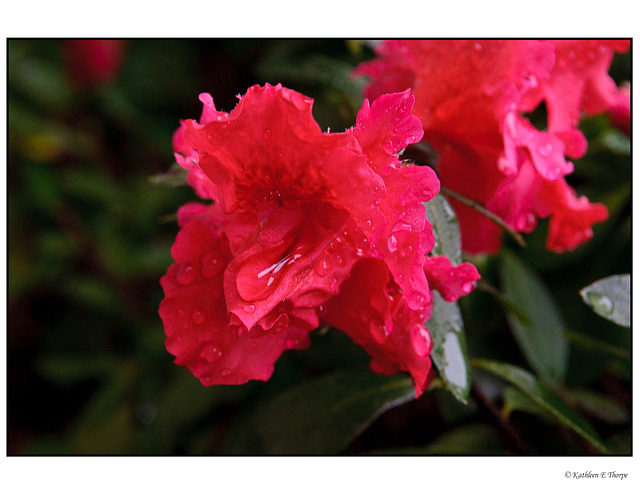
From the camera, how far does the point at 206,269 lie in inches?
20.9

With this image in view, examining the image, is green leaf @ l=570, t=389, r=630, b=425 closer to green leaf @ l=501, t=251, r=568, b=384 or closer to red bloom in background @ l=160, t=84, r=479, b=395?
green leaf @ l=501, t=251, r=568, b=384

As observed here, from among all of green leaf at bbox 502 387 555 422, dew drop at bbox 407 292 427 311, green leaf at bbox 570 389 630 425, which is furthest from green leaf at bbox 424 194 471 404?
green leaf at bbox 570 389 630 425

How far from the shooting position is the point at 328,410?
32.8 inches

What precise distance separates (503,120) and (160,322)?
1175mm

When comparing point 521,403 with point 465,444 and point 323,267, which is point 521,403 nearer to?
point 465,444

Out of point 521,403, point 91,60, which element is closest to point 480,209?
point 521,403

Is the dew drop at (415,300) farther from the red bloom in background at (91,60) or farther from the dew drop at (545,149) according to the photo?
the red bloom in background at (91,60)

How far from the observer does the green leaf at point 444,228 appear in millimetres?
586

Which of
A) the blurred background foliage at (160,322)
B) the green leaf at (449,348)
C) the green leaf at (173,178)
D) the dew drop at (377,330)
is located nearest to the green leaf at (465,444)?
the blurred background foliage at (160,322)

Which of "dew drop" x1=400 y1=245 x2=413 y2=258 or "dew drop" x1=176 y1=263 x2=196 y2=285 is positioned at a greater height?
A: "dew drop" x1=400 y1=245 x2=413 y2=258

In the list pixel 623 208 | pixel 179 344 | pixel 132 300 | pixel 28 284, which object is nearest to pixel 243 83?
pixel 132 300

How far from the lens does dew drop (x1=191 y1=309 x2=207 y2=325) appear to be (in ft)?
1.72

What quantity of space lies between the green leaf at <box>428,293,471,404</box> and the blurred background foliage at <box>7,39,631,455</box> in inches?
6.2
